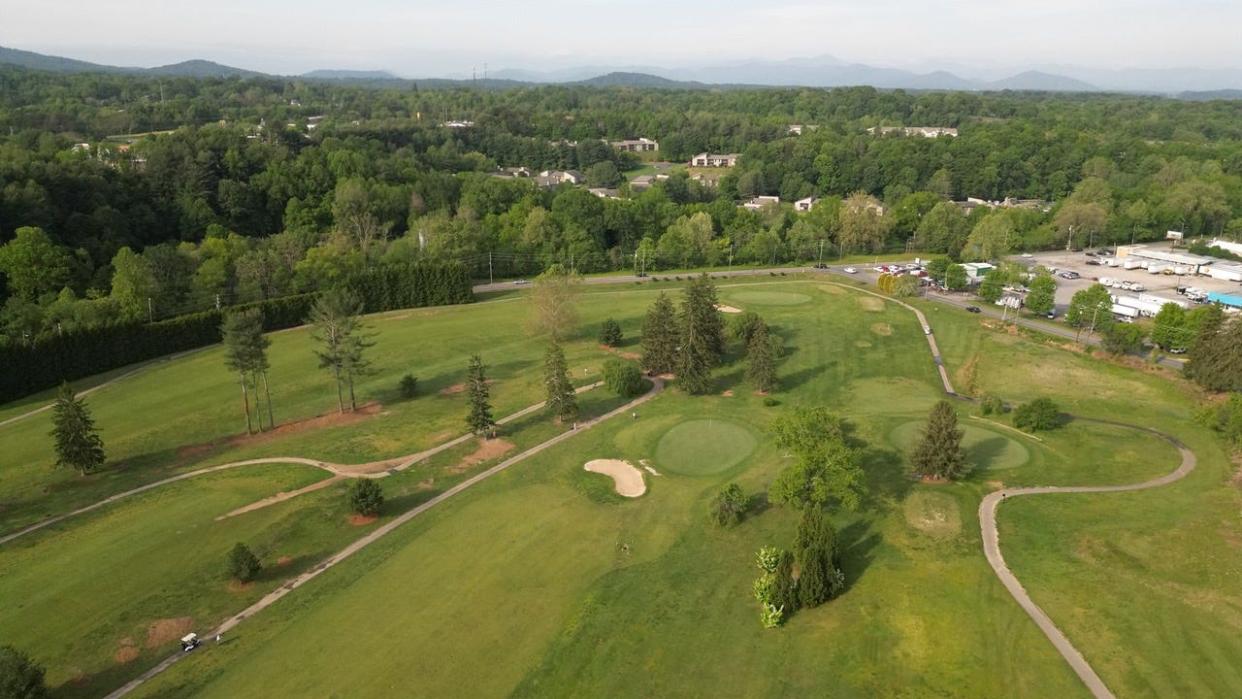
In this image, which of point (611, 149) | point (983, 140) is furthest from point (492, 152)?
point (983, 140)

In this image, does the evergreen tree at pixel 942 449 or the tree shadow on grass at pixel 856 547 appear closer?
the tree shadow on grass at pixel 856 547

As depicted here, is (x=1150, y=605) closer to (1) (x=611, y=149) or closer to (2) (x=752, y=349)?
(2) (x=752, y=349)

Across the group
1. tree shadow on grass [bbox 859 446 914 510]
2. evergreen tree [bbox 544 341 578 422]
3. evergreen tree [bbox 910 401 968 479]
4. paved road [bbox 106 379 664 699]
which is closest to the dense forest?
evergreen tree [bbox 544 341 578 422]

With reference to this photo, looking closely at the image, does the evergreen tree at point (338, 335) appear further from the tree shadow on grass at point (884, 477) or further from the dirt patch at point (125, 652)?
the tree shadow on grass at point (884, 477)

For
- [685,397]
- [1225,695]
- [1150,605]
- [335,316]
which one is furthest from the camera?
[685,397]

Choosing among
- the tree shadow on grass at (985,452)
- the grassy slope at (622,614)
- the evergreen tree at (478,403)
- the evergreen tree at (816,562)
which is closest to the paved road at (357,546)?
the grassy slope at (622,614)

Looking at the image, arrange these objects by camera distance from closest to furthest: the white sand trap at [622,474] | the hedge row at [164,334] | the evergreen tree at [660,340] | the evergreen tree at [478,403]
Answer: the white sand trap at [622,474] < the evergreen tree at [478,403] < the hedge row at [164,334] < the evergreen tree at [660,340]

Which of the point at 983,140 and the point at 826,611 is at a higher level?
the point at 983,140

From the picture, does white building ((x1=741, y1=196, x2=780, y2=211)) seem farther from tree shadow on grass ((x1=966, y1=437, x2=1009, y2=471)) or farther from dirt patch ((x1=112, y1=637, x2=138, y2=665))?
dirt patch ((x1=112, y1=637, x2=138, y2=665))
